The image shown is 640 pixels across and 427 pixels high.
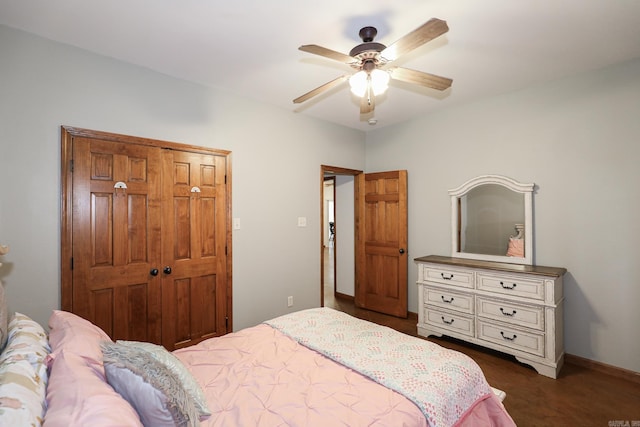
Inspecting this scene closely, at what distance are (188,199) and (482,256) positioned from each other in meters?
3.17

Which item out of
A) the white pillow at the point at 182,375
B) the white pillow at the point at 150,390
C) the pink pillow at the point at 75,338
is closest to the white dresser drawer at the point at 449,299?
the white pillow at the point at 182,375

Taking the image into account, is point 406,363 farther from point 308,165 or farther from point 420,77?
point 308,165

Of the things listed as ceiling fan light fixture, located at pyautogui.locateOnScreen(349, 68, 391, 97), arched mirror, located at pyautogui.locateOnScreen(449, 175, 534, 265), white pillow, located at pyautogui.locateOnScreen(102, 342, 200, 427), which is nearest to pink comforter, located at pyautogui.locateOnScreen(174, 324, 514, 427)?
white pillow, located at pyautogui.locateOnScreen(102, 342, 200, 427)

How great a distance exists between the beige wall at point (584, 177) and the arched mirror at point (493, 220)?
3.9 inches

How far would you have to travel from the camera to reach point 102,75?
2438 millimetres

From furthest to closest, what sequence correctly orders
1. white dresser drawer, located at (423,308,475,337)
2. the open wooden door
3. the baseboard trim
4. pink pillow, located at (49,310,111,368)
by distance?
the open wooden door
white dresser drawer, located at (423,308,475,337)
the baseboard trim
pink pillow, located at (49,310,111,368)

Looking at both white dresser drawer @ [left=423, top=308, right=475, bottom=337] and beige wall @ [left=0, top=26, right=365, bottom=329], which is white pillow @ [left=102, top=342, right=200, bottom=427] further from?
white dresser drawer @ [left=423, top=308, right=475, bottom=337]

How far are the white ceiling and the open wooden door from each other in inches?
64.7

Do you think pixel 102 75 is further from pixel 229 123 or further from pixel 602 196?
pixel 602 196

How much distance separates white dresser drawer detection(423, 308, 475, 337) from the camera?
3080mm

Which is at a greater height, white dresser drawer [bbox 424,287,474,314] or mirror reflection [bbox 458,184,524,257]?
mirror reflection [bbox 458,184,524,257]

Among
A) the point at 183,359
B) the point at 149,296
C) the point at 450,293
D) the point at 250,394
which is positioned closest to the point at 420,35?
the point at 250,394

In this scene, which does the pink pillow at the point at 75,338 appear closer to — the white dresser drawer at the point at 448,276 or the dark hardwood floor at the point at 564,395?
the dark hardwood floor at the point at 564,395

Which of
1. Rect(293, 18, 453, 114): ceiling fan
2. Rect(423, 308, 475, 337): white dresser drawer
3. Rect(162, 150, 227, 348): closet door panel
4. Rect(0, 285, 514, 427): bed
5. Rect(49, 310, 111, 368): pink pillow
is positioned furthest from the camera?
Rect(423, 308, 475, 337): white dresser drawer
